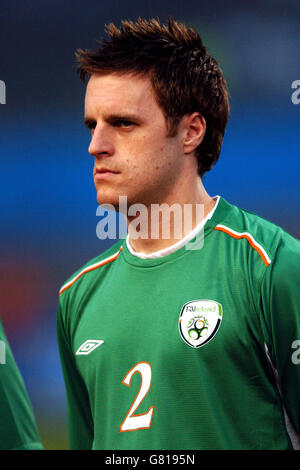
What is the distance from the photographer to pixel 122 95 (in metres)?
2.12

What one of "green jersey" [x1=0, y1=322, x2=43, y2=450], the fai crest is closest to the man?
the fai crest

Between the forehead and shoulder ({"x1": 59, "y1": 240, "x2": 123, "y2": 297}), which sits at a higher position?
the forehead

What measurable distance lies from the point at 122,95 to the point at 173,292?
24.6 inches

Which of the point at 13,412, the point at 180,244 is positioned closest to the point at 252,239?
the point at 180,244

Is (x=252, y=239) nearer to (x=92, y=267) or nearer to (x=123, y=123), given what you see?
(x=123, y=123)

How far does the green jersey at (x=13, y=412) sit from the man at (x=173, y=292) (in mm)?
350

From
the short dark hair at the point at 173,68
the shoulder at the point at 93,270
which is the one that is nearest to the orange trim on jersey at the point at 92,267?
the shoulder at the point at 93,270

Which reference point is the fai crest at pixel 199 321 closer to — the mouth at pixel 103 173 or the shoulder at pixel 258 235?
the shoulder at pixel 258 235

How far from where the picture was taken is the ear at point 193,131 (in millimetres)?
2217

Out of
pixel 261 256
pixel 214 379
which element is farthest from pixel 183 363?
pixel 261 256

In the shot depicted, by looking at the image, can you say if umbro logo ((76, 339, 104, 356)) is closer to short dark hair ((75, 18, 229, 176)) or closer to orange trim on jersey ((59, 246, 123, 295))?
orange trim on jersey ((59, 246, 123, 295))

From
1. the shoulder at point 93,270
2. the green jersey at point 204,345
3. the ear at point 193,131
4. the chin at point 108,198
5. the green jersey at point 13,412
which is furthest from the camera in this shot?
the shoulder at point 93,270

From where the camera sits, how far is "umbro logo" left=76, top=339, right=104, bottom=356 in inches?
85.7
